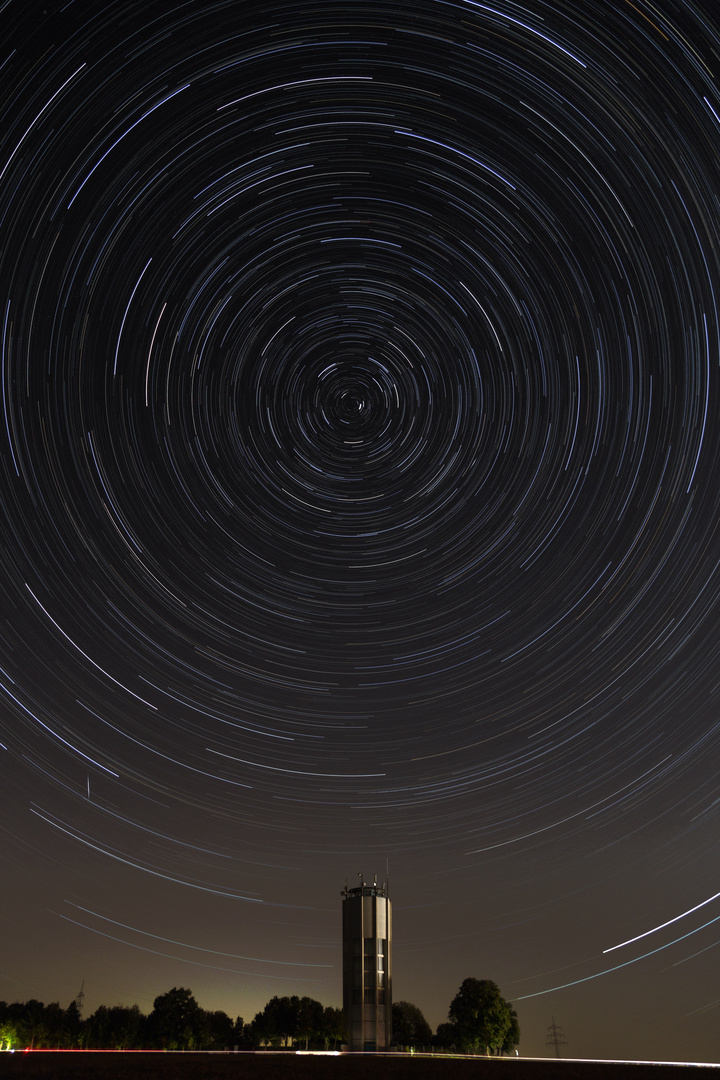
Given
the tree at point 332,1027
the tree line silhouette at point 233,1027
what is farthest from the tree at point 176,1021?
the tree at point 332,1027

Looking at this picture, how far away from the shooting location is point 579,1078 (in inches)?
779

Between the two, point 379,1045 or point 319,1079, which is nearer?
point 319,1079

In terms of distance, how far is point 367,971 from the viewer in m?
59.1

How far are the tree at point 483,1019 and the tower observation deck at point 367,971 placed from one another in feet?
30.8

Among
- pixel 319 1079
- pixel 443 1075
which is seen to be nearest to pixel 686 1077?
pixel 443 1075

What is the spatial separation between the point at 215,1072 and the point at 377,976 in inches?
1648

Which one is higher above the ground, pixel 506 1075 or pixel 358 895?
pixel 358 895

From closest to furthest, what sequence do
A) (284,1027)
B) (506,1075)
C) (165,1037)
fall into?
(506,1075)
(284,1027)
(165,1037)

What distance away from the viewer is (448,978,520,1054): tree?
6438cm

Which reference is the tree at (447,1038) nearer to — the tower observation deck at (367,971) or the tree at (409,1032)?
the tree at (409,1032)

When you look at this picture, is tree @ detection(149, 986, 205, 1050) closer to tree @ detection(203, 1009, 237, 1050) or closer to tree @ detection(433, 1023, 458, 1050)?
tree @ detection(203, 1009, 237, 1050)

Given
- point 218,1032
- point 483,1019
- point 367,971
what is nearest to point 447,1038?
point 483,1019

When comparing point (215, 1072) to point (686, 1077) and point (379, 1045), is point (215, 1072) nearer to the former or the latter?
point (686, 1077)

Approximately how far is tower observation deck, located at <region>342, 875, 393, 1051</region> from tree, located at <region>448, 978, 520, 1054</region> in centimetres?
939
